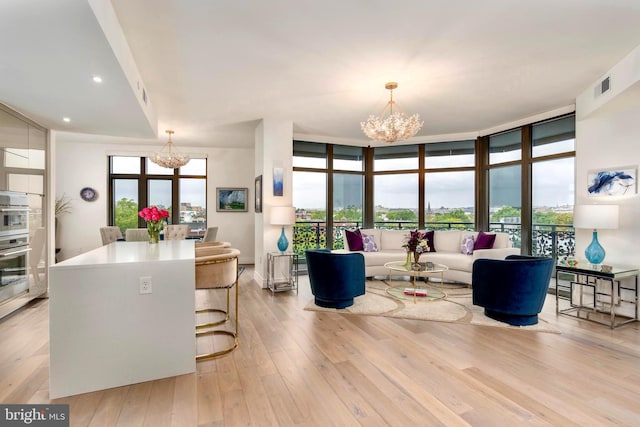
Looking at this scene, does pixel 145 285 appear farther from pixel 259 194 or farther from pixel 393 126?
pixel 259 194

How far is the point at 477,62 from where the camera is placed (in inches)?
132

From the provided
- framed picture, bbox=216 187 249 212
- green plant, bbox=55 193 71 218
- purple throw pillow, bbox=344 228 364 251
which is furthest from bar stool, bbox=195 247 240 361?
green plant, bbox=55 193 71 218

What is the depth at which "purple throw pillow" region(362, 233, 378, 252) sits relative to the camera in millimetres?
6070

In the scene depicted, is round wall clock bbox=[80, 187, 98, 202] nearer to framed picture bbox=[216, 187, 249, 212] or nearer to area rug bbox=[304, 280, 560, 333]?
framed picture bbox=[216, 187, 249, 212]

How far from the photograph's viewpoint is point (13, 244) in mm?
3871

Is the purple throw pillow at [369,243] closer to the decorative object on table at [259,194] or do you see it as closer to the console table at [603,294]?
the decorative object on table at [259,194]

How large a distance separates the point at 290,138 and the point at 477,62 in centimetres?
305

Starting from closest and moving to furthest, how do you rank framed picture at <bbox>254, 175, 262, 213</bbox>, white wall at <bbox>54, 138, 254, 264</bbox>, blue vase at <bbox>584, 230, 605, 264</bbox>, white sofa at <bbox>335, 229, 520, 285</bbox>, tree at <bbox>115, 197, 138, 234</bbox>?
blue vase at <bbox>584, 230, 605, 264</bbox>
white sofa at <bbox>335, 229, 520, 285</bbox>
framed picture at <bbox>254, 175, 262, 213</bbox>
white wall at <bbox>54, 138, 254, 264</bbox>
tree at <bbox>115, 197, 138, 234</bbox>

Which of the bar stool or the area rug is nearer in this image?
the bar stool

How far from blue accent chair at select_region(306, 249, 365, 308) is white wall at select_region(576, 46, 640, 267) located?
3.10 metres

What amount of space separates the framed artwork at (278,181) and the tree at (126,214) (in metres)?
4.22

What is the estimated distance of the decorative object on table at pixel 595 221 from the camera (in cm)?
375

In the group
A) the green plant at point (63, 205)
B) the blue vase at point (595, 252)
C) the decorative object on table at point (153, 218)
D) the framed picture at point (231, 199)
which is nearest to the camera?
the decorative object on table at point (153, 218)

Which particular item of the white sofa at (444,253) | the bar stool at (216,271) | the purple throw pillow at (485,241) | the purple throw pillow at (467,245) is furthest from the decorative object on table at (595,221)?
the bar stool at (216,271)
